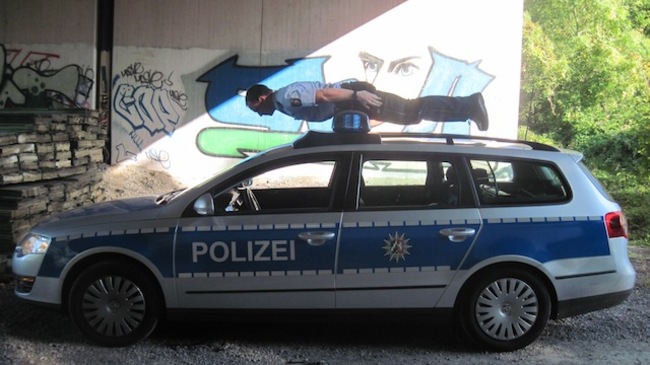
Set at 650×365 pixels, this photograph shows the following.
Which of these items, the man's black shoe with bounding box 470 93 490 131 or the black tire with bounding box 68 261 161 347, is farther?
the man's black shoe with bounding box 470 93 490 131

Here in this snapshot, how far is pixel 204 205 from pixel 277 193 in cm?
98

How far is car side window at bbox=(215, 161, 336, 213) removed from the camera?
501cm

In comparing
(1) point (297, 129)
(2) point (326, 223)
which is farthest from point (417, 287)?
(1) point (297, 129)

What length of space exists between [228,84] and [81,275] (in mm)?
9691

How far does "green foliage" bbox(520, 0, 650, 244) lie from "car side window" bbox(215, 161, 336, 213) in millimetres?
15114

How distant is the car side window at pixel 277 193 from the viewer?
16.5ft

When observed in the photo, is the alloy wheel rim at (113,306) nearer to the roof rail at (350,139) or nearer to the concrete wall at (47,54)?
the roof rail at (350,139)

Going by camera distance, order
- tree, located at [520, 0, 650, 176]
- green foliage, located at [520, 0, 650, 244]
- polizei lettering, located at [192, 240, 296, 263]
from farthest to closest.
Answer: tree, located at [520, 0, 650, 176], green foliage, located at [520, 0, 650, 244], polizei lettering, located at [192, 240, 296, 263]

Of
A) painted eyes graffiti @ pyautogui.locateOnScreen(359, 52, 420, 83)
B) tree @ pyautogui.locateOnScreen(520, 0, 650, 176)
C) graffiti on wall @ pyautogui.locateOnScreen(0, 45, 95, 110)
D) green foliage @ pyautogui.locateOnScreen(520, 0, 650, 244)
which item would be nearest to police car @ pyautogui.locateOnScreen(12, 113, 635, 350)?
painted eyes graffiti @ pyautogui.locateOnScreen(359, 52, 420, 83)

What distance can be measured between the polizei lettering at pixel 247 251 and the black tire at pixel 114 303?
0.48 m

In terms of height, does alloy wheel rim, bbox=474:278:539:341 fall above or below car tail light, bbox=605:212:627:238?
below

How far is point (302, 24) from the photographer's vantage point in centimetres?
1395

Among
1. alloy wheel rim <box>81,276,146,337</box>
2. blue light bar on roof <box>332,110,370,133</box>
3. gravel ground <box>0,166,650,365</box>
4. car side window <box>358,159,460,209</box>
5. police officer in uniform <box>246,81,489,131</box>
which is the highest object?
police officer in uniform <box>246,81,489,131</box>

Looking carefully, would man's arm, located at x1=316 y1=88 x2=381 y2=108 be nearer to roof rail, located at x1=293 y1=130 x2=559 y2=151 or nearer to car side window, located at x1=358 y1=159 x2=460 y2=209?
roof rail, located at x1=293 y1=130 x2=559 y2=151
